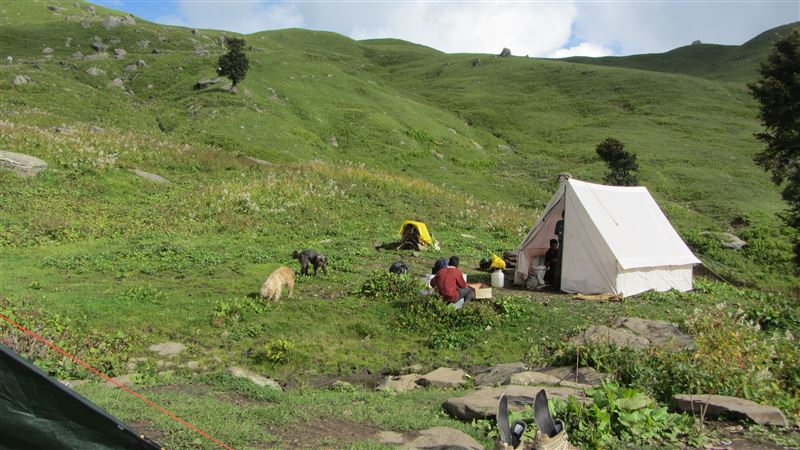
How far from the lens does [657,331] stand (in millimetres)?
12242

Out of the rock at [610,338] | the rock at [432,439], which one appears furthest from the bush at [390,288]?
the rock at [432,439]

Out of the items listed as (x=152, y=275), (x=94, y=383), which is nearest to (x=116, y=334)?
(x=94, y=383)

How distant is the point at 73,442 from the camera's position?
4.78m

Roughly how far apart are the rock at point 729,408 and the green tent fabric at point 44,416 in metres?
6.73

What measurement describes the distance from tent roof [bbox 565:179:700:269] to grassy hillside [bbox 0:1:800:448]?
1.42 m

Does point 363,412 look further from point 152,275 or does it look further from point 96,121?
point 96,121

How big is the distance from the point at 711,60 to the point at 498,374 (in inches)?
5228

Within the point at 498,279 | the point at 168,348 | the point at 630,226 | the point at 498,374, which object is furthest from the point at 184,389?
the point at 630,226

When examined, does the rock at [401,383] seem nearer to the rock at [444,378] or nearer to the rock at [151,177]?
the rock at [444,378]

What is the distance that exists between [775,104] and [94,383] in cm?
2884

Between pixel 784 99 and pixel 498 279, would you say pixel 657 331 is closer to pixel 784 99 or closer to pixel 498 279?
pixel 498 279

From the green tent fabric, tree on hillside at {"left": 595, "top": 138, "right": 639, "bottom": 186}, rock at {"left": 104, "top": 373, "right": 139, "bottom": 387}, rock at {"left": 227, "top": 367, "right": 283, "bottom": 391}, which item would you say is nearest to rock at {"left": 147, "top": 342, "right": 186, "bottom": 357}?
rock at {"left": 104, "top": 373, "right": 139, "bottom": 387}

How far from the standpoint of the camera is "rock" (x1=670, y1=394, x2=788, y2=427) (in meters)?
7.38

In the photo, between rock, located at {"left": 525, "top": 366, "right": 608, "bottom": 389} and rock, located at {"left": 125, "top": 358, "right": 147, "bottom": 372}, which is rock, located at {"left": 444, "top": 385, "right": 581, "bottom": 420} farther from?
rock, located at {"left": 125, "top": 358, "right": 147, "bottom": 372}
